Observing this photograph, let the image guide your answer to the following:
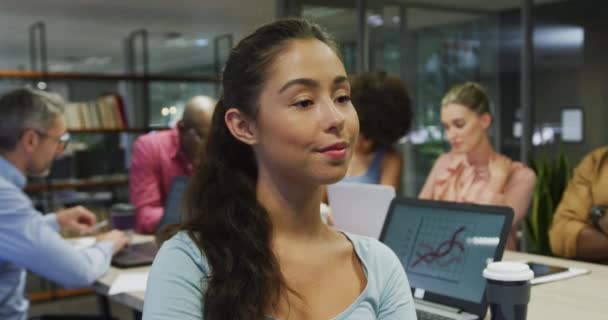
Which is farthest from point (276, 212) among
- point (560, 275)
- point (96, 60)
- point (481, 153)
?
point (96, 60)

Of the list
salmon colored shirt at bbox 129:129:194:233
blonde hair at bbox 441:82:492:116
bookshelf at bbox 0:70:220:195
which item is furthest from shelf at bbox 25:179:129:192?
blonde hair at bbox 441:82:492:116

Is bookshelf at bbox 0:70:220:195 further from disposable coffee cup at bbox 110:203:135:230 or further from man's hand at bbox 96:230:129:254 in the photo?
man's hand at bbox 96:230:129:254

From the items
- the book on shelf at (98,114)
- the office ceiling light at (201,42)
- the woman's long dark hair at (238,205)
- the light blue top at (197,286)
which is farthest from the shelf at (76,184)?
the light blue top at (197,286)

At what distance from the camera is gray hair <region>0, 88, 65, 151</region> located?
242 centimetres

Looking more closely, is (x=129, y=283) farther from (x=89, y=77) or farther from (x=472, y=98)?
(x=89, y=77)

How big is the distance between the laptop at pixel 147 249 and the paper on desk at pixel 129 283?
0.13m

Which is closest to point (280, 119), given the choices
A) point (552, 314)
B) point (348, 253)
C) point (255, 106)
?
point (255, 106)

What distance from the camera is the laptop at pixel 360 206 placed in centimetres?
214

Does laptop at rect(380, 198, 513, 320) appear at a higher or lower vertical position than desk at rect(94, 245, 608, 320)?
higher

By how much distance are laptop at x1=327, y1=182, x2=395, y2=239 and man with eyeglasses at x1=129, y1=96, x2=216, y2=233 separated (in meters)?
1.07

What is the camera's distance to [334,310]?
1.17m

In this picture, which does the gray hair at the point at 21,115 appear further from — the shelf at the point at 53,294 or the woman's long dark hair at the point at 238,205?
the shelf at the point at 53,294

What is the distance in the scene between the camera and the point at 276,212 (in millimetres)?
1195

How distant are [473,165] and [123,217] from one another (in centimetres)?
163
